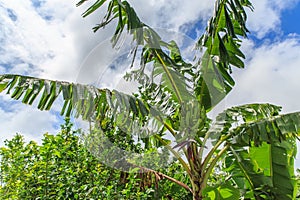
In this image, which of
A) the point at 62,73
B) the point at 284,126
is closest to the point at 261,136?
the point at 284,126

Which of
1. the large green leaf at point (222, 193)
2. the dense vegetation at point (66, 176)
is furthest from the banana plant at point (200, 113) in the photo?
the dense vegetation at point (66, 176)

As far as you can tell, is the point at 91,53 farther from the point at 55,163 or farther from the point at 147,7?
the point at 55,163

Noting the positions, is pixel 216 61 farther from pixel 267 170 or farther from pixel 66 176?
pixel 66 176

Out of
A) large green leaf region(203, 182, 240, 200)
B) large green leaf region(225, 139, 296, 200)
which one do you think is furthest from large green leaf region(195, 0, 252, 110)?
large green leaf region(203, 182, 240, 200)

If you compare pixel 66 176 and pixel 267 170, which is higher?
pixel 267 170

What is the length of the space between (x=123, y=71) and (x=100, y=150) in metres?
1.17

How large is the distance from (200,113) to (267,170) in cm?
99

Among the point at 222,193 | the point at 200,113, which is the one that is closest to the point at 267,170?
the point at 222,193

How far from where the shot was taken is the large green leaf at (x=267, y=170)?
3355mm

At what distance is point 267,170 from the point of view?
355 cm

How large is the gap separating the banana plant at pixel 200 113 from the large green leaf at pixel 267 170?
0.03 feet

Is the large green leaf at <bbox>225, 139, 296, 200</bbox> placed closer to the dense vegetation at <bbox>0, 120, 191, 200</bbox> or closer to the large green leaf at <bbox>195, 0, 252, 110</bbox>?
the large green leaf at <bbox>195, 0, 252, 110</bbox>

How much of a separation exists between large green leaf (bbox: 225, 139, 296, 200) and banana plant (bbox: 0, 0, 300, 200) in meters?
0.01

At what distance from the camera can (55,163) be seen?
3.82 meters
